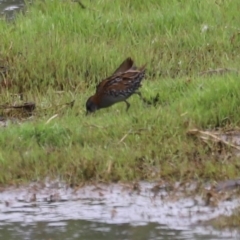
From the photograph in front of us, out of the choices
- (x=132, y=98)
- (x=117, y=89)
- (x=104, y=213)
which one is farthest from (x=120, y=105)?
(x=104, y=213)

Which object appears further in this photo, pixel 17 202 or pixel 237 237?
pixel 17 202

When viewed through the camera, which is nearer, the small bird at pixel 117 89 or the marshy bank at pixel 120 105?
the marshy bank at pixel 120 105

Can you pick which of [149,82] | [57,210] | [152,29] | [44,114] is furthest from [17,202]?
[152,29]

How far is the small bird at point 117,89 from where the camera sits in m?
8.27

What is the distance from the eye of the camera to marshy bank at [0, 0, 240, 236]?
22.8 ft

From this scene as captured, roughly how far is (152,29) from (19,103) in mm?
2011

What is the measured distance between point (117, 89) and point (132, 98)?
0.39m

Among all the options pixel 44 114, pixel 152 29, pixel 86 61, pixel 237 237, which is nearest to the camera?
pixel 237 237

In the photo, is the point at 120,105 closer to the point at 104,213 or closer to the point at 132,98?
the point at 132,98

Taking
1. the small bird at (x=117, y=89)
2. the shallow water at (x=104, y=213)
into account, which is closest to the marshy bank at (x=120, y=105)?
the small bird at (x=117, y=89)

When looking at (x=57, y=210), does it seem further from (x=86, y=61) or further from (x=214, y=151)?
(x=86, y=61)

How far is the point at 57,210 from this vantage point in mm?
6234

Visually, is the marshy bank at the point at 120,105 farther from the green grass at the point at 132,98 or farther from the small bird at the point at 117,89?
the small bird at the point at 117,89

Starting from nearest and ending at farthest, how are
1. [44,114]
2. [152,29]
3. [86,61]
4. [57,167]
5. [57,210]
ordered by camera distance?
[57,210] < [57,167] < [44,114] < [86,61] < [152,29]
